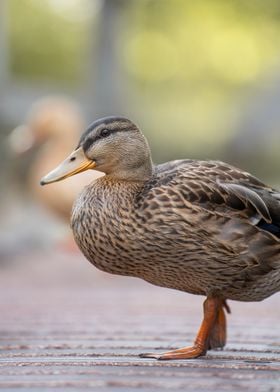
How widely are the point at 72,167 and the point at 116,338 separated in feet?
2.13

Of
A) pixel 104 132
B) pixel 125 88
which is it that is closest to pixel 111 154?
pixel 104 132

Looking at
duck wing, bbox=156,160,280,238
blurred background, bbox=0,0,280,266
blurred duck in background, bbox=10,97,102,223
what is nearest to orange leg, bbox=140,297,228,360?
duck wing, bbox=156,160,280,238

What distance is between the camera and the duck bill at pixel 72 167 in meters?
4.48

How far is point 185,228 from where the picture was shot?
4.17 metres

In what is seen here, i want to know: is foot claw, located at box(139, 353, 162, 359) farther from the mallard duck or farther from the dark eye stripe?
the dark eye stripe

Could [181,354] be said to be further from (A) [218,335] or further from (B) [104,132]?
(B) [104,132]

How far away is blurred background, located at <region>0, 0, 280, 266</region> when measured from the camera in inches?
478

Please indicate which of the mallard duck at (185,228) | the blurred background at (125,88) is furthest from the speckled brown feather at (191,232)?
the blurred background at (125,88)

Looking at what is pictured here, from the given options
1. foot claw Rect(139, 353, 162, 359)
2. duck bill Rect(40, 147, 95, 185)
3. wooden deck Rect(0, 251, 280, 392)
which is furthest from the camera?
duck bill Rect(40, 147, 95, 185)

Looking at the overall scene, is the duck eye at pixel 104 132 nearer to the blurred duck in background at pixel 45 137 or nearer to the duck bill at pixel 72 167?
the duck bill at pixel 72 167

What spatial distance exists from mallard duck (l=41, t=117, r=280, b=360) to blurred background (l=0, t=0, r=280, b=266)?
5.02m

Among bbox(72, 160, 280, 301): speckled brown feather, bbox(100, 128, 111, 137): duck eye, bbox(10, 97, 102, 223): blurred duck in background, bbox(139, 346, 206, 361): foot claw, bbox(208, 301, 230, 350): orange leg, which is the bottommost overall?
bbox(139, 346, 206, 361): foot claw

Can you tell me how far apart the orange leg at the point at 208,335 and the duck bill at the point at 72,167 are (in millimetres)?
646

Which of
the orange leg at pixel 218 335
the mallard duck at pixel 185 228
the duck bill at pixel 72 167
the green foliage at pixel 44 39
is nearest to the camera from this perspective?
the mallard duck at pixel 185 228
